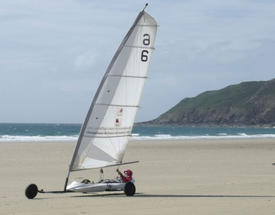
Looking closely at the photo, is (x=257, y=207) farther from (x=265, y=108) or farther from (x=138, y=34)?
(x=265, y=108)

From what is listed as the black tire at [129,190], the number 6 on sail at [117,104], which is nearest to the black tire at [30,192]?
the number 6 on sail at [117,104]

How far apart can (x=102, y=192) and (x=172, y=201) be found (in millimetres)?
2605

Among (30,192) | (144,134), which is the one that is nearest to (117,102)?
(30,192)

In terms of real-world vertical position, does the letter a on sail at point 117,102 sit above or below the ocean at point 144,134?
above

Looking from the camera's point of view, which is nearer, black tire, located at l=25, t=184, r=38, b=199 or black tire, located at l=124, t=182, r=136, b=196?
black tire, located at l=25, t=184, r=38, b=199

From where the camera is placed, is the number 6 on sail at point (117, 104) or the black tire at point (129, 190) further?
the number 6 on sail at point (117, 104)

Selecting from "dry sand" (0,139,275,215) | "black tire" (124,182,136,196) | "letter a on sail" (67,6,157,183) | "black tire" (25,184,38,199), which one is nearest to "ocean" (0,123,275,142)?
"dry sand" (0,139,275,215)

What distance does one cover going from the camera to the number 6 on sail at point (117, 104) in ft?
44.6

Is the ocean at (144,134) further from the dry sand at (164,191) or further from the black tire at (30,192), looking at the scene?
the black tire at (30,192)

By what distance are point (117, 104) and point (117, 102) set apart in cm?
5

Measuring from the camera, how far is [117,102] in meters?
13.8

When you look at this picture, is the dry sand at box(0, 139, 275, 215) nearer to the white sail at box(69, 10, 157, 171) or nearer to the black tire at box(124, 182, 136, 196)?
the black tire at box(124, 182, 136, 196)

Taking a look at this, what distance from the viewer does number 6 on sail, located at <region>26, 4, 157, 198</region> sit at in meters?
13.6

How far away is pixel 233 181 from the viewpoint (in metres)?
16.3
